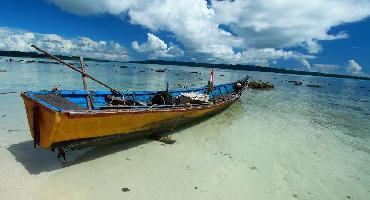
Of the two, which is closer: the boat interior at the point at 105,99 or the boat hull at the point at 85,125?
the boat hull at the point at 85,125

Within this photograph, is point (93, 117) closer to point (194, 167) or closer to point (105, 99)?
point (194, 167)

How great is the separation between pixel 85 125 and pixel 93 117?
307 mm

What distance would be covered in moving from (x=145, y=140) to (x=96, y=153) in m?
2.19

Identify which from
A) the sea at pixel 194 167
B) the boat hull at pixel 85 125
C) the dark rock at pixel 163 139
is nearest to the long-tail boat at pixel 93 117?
the boat hull at pixel 85 125

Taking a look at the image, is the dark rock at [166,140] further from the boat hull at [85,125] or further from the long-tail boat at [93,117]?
the boat hull at [85,125]

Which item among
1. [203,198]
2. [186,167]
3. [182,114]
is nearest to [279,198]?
[203,198]

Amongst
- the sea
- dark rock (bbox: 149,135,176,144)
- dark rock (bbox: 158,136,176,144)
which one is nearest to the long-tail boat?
dark rock (bbox: 149,135,176,144)

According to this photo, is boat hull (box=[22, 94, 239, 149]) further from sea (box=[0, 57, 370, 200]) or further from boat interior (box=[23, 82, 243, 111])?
sea (box=[0, 57, 370, 200])

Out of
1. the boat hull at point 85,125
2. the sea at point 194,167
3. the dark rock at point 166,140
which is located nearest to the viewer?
the sea at point 194,167

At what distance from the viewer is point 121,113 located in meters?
8.62

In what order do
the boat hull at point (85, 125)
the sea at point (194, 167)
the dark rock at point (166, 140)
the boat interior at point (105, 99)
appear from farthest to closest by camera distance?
1. the dark rock at point (166, 140)
2. the boat interior at point (105, 99)
3. the boat hull at point (85, 125)
4. the sea at point (194, 167)

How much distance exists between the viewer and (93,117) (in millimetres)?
7844

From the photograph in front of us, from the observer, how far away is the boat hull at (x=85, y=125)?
23.6 ft

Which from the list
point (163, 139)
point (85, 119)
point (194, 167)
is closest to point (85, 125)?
point (85, 119)
